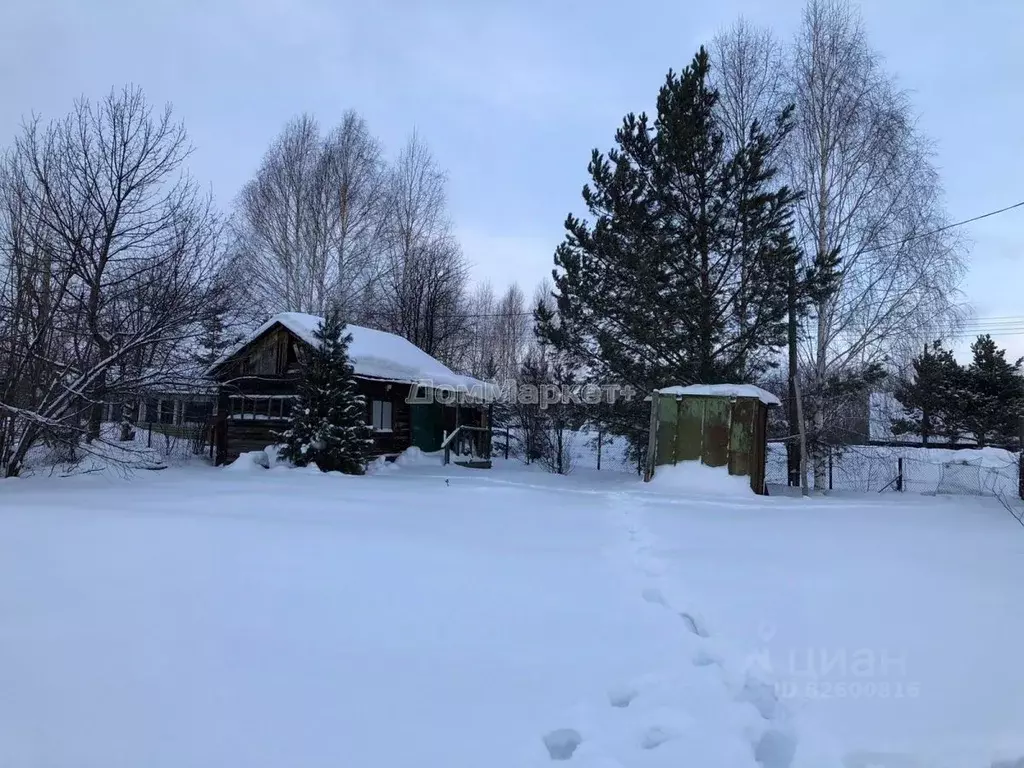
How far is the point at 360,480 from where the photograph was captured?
10.5m

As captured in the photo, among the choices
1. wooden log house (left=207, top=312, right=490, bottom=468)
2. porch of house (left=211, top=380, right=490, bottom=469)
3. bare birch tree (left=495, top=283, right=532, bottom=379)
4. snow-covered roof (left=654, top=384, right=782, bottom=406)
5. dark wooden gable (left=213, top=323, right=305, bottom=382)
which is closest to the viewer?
snow-covered roof (left=654, top=384, right=782, bottom=406)

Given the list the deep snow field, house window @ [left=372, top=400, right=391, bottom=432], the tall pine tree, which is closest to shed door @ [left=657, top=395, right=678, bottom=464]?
the tall pine tree

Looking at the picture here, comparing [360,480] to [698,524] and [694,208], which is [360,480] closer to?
[698,524]

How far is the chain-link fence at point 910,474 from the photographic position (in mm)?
13680

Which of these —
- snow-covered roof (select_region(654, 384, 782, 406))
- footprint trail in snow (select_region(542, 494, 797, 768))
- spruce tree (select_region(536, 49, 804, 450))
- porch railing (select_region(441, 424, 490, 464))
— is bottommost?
footprint trail in snow (select_region(542, 494, 797, 768))

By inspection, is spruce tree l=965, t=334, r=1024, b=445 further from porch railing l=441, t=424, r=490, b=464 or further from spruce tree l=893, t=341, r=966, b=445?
porch railing l=441, t=424, r=490, b=464

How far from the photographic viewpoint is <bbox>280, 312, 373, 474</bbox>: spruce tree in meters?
12.1

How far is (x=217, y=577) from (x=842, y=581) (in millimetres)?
3867

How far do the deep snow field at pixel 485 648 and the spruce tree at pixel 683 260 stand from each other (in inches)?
317

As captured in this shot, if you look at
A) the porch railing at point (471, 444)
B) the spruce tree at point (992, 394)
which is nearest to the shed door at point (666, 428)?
the porch railing at point (471, 444)

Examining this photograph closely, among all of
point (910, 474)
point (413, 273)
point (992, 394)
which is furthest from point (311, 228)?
point (992, 394)

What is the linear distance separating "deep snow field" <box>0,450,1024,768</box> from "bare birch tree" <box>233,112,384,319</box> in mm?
17080

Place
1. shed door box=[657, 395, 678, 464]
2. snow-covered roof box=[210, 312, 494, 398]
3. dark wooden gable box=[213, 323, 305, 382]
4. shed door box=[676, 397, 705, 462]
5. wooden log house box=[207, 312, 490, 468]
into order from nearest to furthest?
shed door box=[676, 397, 705, 462] → shed door box=[657, 395, 678, 464] → snow-covered roof box=[210, 312, 494, 398] → wooden log house box=[207, 312, 490, 468] → dark wooden gable box=[213, 323, 305, 382]

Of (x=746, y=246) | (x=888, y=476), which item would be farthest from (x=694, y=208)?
(x=888, y=476)
